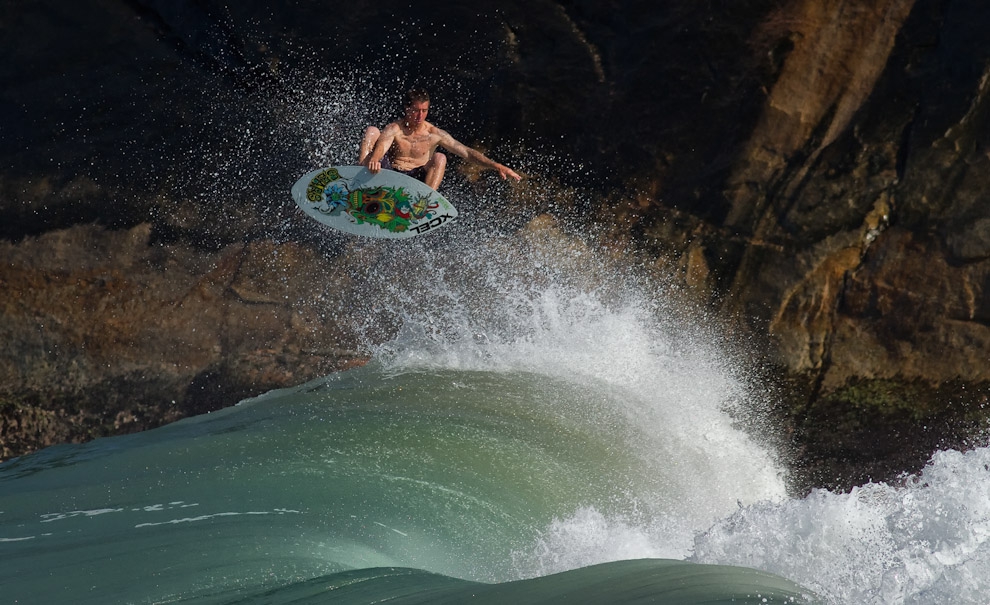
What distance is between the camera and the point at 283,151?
6703 millimetres

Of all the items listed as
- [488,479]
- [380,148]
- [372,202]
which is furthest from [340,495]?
[380,148]

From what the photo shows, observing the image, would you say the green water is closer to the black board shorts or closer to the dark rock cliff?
the dark rock cliff

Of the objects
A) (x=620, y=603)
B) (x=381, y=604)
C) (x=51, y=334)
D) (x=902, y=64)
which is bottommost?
(x=51, y=334)

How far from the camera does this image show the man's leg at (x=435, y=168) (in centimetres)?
597

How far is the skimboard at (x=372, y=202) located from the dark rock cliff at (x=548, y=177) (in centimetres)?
89

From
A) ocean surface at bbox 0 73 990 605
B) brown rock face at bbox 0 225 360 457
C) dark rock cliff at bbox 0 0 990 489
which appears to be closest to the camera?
ocean surface at bbox 0 73 990 605

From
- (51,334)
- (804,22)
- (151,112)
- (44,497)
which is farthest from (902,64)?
(51,334)

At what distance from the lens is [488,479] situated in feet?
15.7

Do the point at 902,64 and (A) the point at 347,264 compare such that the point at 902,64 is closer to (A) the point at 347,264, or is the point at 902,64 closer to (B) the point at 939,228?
(B) the point at 939,228

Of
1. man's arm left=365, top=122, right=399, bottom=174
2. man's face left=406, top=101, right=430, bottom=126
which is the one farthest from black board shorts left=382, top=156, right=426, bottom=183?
man's face left=406, top=101, right=430, bottom=126

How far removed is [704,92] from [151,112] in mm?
3735

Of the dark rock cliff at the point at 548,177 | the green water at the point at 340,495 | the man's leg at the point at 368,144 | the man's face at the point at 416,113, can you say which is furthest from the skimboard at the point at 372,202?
the green water at the point at 340,495

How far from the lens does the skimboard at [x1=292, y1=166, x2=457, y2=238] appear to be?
5773 mm

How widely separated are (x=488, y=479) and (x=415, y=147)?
2201mm
